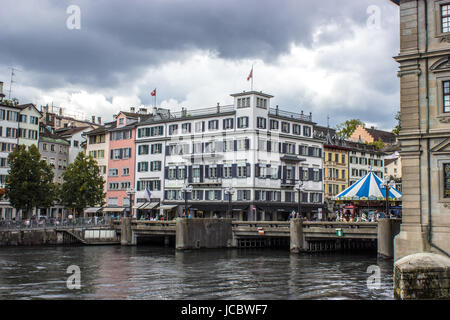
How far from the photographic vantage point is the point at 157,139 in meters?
84.2

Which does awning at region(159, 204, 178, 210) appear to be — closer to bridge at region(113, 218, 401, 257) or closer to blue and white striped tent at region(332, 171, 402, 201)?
bridge at region(113, 218, 401, 257)

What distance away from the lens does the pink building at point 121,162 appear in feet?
288

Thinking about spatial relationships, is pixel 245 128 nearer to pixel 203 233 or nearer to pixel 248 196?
pixel 248 196

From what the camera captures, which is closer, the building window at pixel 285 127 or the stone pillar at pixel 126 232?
the stone pillar at pixel 126 232

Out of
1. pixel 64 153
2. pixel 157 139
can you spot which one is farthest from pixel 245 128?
pixel 64 153

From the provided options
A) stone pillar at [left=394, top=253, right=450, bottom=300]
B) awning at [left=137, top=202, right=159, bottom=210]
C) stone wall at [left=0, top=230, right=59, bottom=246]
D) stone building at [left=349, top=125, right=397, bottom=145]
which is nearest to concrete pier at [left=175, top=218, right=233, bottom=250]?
stone wall at [left=0, top=230, right=59, bottom=246]

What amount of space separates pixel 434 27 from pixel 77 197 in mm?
55683

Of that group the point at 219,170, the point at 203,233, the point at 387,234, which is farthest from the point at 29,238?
the point at 387,234

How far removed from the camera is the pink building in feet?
288

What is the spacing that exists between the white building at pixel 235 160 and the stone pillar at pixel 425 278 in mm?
59006

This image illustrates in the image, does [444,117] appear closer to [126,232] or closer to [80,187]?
[126,232]

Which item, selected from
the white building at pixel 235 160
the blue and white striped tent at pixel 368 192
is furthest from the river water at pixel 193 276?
the white building at pixel 235 160

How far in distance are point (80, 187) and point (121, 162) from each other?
13630 mm

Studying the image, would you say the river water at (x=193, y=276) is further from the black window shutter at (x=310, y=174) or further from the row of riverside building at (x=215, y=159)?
the black window shutter at (x=310, y=174)
